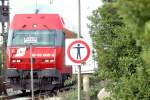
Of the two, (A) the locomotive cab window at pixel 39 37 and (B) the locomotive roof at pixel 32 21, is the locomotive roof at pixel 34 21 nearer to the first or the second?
(B) the locomotive roof at pixel 32 21

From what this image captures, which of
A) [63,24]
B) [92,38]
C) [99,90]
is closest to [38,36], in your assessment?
[63,24]

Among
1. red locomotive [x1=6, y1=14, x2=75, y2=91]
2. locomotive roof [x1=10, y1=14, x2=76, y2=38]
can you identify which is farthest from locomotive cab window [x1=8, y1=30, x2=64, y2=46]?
locomotive roof [x1=10, y1=14, x2=76, y2=38]

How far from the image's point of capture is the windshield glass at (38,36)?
24.8 meters

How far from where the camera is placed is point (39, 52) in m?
24.8

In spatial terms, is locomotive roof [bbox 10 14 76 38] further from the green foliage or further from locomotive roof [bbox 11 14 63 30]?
the green foliage

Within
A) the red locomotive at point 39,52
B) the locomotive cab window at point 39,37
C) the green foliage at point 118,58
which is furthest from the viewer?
the locomotive cab window at point 39,37

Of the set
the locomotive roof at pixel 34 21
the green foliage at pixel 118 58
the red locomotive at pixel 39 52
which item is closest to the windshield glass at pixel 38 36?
the red locomotive at pixel 39 52

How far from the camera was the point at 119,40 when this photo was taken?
10445 millimetres

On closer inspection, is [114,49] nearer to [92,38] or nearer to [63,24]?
[92,38]

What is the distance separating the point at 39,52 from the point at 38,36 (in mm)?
751

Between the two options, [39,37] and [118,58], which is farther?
[39,37]

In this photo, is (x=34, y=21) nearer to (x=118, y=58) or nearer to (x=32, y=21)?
(x=32, y=21)

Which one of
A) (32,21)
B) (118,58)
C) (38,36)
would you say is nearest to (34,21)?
(32,21)

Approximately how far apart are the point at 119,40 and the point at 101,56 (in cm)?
52
